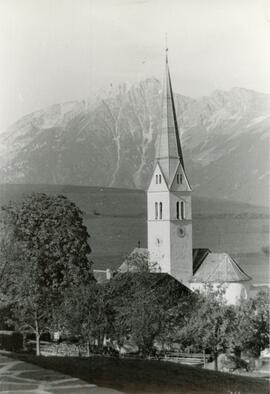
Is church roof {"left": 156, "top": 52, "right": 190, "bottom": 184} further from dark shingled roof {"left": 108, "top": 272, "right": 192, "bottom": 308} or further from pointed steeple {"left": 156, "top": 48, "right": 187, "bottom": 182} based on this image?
dark shingled roof {"left": 108, "top": 272, "right": 192, "bottom": 308}

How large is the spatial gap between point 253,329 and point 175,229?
2391 cm

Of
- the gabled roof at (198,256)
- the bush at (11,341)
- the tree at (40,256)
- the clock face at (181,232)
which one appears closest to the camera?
the bush at (11,341)

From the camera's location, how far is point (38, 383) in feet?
56.8

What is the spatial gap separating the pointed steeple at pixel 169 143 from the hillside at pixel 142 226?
3.13 metres

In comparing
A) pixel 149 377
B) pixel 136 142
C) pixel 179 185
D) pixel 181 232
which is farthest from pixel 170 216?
pixel 149 377

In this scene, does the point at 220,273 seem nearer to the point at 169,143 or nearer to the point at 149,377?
the point at 169,143

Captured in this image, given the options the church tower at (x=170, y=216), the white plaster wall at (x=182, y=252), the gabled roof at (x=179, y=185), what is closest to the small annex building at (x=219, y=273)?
the white plaster wall at (x=182, y=252)

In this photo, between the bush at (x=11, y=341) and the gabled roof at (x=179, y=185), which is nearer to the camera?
the bush at (x=11, y=341)

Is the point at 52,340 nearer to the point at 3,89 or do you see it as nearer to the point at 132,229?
the point at 3,89

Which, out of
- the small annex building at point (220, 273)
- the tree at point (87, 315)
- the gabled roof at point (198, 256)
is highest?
the gabled roof at point (198, 256)

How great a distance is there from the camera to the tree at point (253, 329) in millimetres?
25906

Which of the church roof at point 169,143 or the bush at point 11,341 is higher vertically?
the church roof at point 169,143

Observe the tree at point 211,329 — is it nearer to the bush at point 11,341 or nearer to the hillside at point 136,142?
the hillside at point 136,142

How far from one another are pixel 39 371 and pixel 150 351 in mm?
8745
